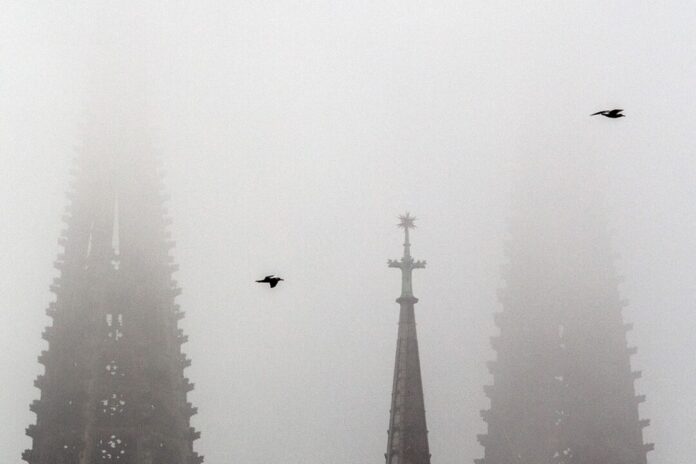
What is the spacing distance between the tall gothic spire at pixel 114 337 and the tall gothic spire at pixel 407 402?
25.8 ft

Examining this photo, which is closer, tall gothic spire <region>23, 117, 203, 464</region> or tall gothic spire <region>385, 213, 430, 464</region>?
tall gothic spire <region>385, 213, 430, 464</region>

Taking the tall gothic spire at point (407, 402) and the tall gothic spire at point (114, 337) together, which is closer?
the tall gothic spire at point (407, 402)

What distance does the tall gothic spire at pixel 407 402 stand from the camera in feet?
118

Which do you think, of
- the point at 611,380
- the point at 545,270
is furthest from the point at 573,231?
the point at 611,380

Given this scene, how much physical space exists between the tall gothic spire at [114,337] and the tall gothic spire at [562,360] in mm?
11264

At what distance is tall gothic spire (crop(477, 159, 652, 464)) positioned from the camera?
136 feet

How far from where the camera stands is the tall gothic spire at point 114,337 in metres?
39.8

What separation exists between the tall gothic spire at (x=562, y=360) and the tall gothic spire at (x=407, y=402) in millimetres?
5579

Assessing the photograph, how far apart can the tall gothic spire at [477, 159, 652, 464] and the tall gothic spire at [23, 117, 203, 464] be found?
1126cm

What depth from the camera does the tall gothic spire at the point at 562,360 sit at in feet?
136

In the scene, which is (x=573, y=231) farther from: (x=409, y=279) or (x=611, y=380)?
(x=409, y=279)

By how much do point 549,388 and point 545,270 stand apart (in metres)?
4.66

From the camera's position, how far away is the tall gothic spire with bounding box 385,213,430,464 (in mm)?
36094

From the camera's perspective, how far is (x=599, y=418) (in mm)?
41656
